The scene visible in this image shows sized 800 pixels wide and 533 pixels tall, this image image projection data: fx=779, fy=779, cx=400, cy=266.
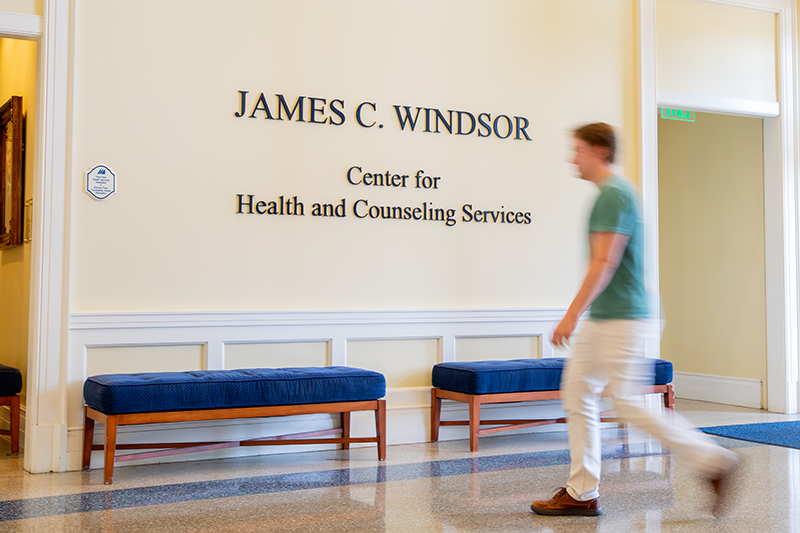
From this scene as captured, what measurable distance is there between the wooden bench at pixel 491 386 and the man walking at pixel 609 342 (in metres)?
1.42

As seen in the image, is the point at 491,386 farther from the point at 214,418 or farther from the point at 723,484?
the point at 723,484

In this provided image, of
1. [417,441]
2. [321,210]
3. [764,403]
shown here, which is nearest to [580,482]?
[417,441]

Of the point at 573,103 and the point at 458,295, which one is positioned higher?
the point at 573,103

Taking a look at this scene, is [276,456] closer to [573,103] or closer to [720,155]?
[573,103]

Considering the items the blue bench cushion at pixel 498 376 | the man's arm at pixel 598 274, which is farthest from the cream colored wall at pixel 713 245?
the man's arm at pixel 598 274

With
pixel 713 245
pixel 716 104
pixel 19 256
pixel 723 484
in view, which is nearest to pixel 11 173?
pixel 19 256

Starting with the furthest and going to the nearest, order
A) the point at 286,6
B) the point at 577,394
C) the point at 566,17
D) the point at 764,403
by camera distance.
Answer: the point at 764,403
the point at 566,17
the point at 286,6
the point at 577,394

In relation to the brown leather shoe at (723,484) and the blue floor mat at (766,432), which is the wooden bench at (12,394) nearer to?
the brown leather shoe at (723,484)

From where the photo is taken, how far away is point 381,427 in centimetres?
427

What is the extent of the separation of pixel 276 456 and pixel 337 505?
1177 millimetres

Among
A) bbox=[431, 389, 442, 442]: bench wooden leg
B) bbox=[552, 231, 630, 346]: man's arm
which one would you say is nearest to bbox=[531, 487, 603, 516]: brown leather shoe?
bbox=[552, 231, 630, 346]: man's arm

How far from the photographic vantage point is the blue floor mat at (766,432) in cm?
471

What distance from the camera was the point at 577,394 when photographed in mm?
3002

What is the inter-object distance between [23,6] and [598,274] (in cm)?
326
